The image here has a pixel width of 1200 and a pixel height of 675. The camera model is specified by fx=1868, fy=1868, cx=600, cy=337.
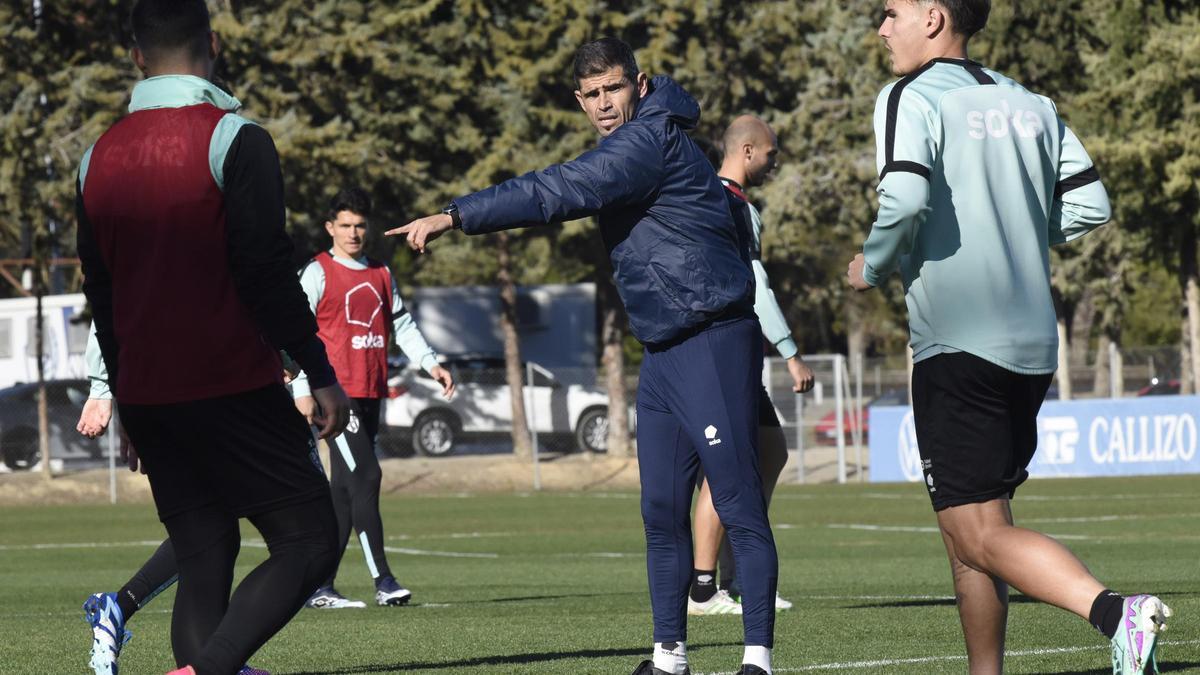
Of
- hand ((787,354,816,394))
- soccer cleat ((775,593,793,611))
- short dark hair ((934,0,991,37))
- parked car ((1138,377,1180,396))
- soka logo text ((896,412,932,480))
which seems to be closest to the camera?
short dark hair ((934,0,991,37))

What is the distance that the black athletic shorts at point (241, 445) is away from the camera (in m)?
4.83

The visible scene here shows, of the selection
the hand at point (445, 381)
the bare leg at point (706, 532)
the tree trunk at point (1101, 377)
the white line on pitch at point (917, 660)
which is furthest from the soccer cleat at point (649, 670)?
the tree trunk at point (1101, 377)

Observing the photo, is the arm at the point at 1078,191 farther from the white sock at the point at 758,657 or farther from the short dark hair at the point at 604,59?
the white sock at the point at 758,657

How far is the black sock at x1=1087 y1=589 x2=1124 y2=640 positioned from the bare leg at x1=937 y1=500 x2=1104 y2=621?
3 cm

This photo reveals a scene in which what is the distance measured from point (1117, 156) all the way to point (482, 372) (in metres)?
11.7

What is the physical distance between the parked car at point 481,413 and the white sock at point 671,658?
2736cm

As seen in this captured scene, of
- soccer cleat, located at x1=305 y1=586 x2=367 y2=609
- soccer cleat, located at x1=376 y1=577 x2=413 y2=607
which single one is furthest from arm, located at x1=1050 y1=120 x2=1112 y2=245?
soccer cleat, located at x1=305 y1=586 x2=367 y2=609

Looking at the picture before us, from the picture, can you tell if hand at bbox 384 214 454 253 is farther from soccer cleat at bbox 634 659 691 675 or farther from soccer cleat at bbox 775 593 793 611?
soccer cleat at bbox 775 593 793 611

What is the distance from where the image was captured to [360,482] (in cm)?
1005

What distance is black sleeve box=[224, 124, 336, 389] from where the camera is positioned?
15.6 ft

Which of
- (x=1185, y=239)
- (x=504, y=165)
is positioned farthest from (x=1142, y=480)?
(x=504, y=165)

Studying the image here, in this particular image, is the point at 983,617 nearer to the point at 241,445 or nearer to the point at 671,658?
the point at 671,658

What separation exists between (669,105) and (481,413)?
28396 millimetres

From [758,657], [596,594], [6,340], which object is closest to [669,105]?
[758,657]
